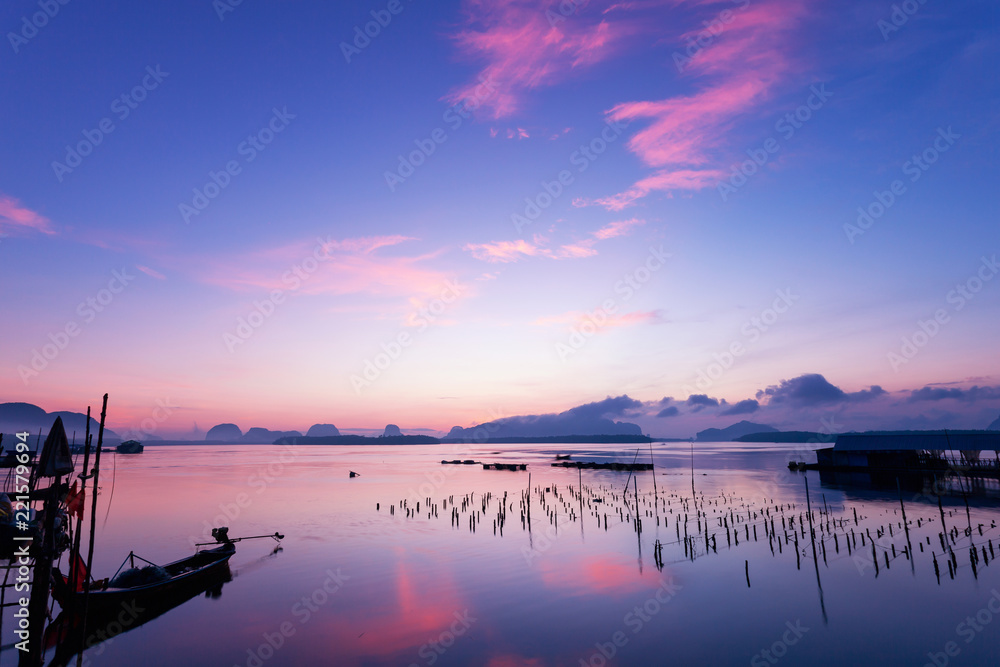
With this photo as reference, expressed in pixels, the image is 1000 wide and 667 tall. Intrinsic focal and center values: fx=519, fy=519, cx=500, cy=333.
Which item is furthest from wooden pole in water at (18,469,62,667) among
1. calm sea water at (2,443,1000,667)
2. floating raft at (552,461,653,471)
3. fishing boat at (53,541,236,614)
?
floating raft at (552,461,653,471)

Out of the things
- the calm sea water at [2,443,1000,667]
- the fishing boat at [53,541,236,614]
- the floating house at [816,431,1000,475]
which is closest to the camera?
the calm sea water at [2,443,1000,667]

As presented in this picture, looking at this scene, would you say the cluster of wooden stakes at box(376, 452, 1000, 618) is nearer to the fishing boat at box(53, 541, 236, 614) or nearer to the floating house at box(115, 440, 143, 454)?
the fishing boat at box(53, 541, 236, 614)

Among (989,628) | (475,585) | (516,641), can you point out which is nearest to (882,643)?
(989,628)

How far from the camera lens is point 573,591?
26.5m

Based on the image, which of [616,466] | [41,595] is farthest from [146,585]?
Result: [616,466]

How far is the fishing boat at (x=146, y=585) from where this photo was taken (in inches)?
827

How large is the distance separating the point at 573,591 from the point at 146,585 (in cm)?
2016

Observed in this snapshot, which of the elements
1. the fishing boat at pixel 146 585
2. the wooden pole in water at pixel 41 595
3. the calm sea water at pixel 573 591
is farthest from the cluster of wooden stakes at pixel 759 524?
the wooden pole in water at pixel 41 595

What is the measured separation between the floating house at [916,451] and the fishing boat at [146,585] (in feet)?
219

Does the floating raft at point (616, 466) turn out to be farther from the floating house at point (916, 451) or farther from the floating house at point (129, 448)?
the floating house at point (129, 448)

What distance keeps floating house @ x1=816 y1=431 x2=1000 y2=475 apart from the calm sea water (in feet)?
29.4

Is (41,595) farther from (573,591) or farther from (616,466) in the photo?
(616,466)

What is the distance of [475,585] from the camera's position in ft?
90.8

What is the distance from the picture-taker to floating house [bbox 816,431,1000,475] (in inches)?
2237
